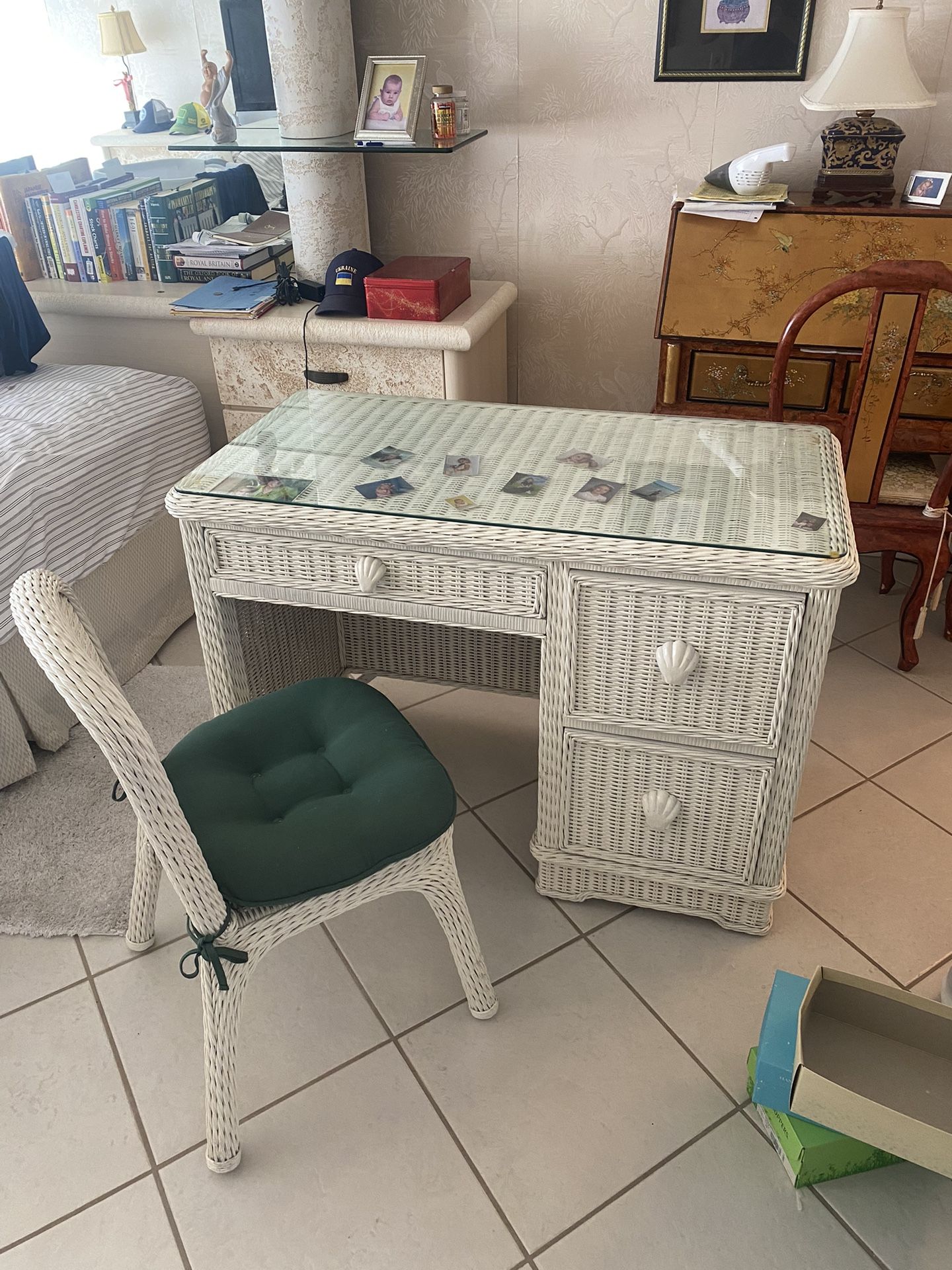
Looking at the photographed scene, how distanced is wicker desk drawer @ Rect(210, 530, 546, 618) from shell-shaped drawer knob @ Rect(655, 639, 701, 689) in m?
0.19

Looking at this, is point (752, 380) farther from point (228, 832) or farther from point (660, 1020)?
point (228, 832)

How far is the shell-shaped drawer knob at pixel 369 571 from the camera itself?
1.45 m

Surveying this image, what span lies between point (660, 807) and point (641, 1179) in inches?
20.7

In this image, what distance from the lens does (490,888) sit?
5.95 ft

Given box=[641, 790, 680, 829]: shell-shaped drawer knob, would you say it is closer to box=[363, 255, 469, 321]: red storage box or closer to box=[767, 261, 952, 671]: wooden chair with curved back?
box=[767, 261, 952, 671]: wooden chair with curved back

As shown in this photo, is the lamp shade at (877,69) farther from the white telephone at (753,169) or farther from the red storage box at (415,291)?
the red storage box at (415,291)

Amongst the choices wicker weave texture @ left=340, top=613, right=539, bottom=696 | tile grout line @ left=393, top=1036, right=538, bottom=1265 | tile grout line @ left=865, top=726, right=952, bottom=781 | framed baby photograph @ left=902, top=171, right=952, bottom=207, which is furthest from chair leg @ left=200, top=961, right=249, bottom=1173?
framed baby photograph @ left=902, top=171, right=952, bottom=207

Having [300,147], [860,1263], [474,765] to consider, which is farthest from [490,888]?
[300,147]

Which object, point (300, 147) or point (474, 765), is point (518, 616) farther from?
point (300, 147)

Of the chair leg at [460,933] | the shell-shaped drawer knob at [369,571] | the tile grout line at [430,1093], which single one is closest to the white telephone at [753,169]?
the shell-shaped drawer knob at [369,571]

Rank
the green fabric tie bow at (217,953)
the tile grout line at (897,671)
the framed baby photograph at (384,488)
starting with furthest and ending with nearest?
the tile grout line at (897,671)
the framed baby photograph at (384,488)
the green fabric tie bow at (217,953)

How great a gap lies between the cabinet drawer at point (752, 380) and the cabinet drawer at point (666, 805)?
3.95ft

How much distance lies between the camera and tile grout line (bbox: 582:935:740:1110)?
1.46 metres

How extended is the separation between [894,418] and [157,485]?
1.76 metres
